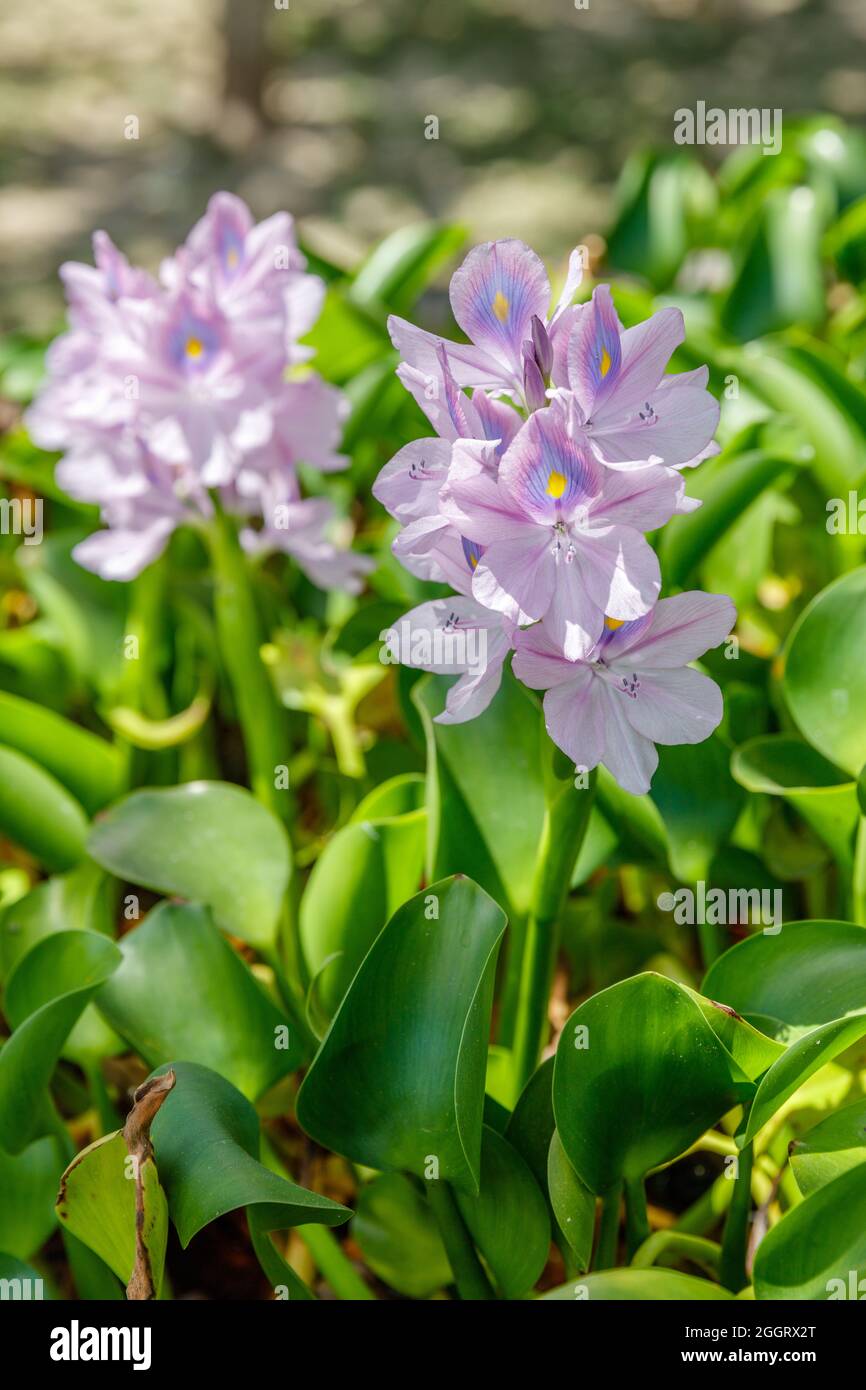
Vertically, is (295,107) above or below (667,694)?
above

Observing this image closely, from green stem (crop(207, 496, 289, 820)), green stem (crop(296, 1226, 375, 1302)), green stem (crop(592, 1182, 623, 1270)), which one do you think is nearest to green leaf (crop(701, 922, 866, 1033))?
green stem (crop(592, 1182, 623, 1270))

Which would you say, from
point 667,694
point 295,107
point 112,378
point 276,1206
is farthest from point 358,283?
point 295,107

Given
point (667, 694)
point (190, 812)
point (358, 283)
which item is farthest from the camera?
point (358, 283)

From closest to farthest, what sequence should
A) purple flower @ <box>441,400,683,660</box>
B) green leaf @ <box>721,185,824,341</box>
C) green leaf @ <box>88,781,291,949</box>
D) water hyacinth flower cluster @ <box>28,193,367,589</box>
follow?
purple flower @ <box>441,400,683,660</box> → green leaf @ <box>88,781,291,949</box> → water hyacinth flower cluster @ <box>28,193,367,589</box> → green leaf @ <box>721,185,824,341</box>

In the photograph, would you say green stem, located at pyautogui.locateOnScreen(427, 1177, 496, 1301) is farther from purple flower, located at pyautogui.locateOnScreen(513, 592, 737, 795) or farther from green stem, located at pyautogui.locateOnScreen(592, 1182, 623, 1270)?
purple flower, located at pyautogui.locateOnScreen(513, 592, 737, 795)

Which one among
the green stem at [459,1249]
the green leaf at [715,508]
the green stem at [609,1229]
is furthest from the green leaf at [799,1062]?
the green leaf at [715,508]
